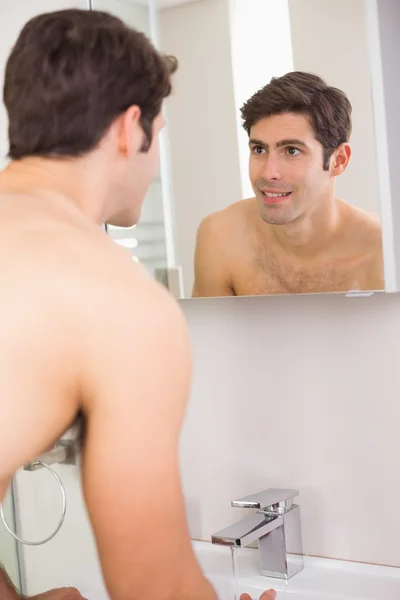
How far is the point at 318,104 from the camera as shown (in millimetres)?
1319

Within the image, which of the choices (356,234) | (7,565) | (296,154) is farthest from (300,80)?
(7,565)

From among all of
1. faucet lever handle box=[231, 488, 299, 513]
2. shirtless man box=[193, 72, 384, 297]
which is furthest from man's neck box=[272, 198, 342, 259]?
faucet lever handle box=[231, 488, 299, 513]

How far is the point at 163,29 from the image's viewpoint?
1491mm

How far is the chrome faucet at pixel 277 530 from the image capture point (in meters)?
1.40

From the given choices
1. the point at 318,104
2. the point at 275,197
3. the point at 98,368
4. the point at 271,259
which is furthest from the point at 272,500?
the point at 98,368

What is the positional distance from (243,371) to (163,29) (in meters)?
0.64

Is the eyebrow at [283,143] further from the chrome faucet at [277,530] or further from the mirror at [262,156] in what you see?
the chrome faucet at [277,530]

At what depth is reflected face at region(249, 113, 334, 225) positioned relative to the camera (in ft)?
4.38

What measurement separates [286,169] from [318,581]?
2.31ft

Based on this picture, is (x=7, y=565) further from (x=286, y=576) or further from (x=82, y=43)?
(x=82, y=43)

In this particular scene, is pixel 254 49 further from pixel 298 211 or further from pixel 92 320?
pixel 92 320

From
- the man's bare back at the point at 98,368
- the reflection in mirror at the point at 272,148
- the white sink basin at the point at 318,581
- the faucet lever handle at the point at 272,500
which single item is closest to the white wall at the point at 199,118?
the reflection in mirror at the point at 272,148

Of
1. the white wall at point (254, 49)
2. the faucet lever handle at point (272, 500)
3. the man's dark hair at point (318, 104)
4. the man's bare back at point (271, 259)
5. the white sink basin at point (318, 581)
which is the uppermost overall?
the white wall at point (254, 49)

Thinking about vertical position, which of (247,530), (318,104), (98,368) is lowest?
(247,530)
